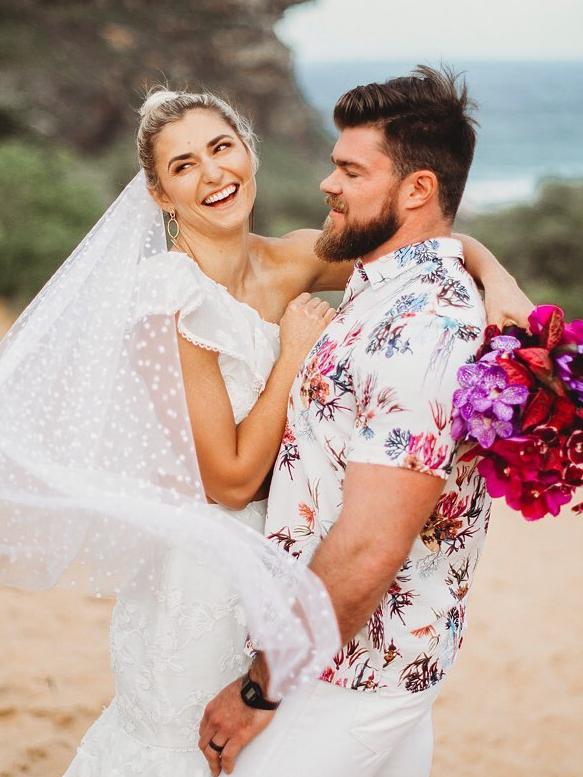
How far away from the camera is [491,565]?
25.0 ft

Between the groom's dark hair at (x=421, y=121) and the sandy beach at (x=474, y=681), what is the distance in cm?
330

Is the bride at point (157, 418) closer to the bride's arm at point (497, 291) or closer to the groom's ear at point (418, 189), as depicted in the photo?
the bride's arm at point (497, 291)

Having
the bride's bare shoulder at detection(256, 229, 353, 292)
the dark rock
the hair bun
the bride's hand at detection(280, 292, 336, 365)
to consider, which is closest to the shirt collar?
the bride's hand at detection(280, 292, 336, 365)

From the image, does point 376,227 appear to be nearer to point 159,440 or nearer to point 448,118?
point 448,118

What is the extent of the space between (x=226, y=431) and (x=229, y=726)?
2.33 ft

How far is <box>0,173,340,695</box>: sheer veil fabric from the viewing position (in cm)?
221

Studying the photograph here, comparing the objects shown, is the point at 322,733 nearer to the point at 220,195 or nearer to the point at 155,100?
the point at 220,195

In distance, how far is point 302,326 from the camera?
2680 millimetres

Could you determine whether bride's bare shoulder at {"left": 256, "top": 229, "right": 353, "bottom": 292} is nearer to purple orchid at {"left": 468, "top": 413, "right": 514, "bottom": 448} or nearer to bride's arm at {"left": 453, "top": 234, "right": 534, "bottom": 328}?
bride's arm at {"left": 453, "top": 234, "right": 534, "bottom": 328}

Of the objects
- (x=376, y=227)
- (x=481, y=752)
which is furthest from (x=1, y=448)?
(x=481, y=752)

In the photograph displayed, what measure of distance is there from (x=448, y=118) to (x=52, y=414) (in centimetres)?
127

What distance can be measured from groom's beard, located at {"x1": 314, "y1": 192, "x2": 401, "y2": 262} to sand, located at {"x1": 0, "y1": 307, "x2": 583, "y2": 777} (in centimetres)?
302

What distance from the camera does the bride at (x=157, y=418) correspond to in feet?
7.83

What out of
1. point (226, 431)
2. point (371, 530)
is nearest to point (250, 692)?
point (371, 530)
